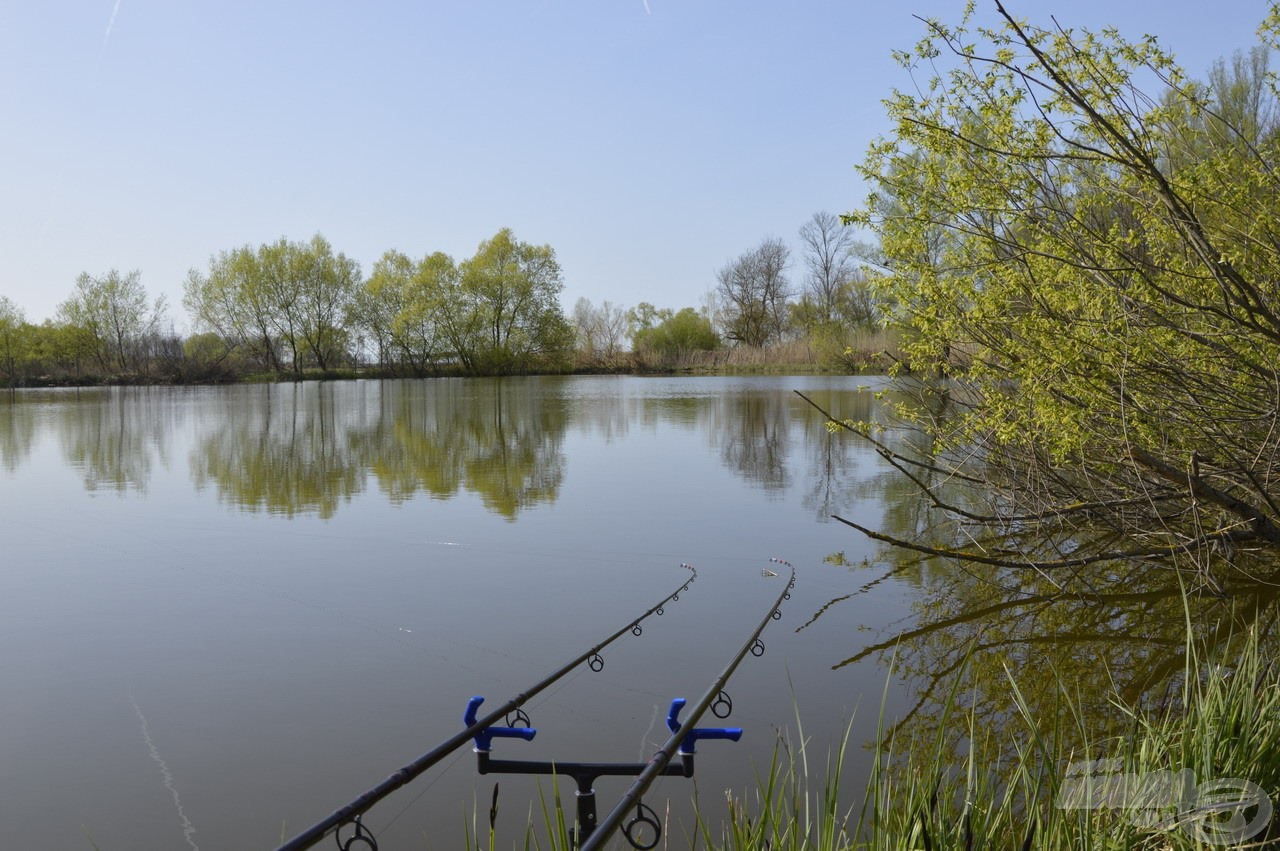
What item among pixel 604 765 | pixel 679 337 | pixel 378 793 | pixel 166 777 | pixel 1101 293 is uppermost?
pixel 679 337

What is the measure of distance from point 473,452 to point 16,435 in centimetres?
1143

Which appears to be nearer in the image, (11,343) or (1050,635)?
(1050,635)

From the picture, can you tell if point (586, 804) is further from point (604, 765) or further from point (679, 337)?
point (679, 337)

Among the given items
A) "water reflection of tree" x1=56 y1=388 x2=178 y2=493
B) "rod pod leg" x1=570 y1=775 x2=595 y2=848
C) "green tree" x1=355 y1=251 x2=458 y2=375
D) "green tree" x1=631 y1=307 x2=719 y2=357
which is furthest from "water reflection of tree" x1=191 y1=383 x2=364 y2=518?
"green tree" x1=631 y1=307 x2=719 y2=357

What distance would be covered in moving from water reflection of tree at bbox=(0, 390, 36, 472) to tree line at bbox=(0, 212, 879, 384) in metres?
28.6

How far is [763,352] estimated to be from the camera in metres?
62.8

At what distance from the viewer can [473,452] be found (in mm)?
16875

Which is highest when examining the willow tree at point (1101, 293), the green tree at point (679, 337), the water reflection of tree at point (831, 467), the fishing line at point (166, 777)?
the green tree at point (679, 337)

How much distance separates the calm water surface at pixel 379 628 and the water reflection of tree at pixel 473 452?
119mm

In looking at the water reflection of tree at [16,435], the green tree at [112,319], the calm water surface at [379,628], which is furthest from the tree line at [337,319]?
the calm water surface at [379,628]

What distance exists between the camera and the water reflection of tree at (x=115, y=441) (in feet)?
46.1

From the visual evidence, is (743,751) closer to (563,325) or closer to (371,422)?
(371,422)

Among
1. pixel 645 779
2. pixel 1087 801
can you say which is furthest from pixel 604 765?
pixel 1087 801

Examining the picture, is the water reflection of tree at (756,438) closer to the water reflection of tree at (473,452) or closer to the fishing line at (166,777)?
the water reflection of tree at (473,452)
